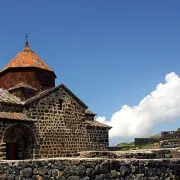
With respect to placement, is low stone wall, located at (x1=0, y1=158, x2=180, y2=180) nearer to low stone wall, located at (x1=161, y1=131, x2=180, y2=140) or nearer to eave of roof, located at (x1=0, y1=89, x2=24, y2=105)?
eave of roof, located at (x1=0, y1=89, x2=24, y2=105)

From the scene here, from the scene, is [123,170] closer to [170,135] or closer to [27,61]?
[27,61]

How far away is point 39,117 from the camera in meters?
17.5

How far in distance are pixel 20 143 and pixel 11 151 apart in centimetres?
61

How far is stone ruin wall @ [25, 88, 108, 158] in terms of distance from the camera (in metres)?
17.4

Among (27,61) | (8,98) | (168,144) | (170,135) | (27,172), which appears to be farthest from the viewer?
(170,135)

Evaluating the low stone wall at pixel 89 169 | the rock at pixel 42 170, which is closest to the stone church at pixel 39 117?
the low stone wall at pixel 89 169

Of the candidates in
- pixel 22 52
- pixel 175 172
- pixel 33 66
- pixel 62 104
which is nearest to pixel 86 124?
pixel 62 104

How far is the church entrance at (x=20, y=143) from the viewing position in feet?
54.0

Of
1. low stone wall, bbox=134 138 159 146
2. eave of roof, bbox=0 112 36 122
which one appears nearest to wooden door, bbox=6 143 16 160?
eave of roof, bbox=0 112 36 122

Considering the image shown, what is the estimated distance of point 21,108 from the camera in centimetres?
1762

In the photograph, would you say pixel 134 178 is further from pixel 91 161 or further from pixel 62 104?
pixel 62 104

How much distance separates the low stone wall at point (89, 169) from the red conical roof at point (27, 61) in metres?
15.2

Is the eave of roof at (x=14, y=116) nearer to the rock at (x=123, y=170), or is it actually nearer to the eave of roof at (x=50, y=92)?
the eave of roof at (x=50, y=92)

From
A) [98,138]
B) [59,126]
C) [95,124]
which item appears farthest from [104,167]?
[95,124]
